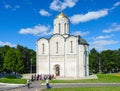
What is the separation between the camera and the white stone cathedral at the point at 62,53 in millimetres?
66000

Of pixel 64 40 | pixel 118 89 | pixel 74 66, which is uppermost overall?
pixel 64 40

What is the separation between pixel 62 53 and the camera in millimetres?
67250

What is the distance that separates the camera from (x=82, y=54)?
217 feet

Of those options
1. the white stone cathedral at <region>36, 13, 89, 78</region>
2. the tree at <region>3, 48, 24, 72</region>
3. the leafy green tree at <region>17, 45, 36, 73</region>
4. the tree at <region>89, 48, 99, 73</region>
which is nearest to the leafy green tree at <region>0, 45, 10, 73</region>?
the leafy green tree at <region>17, 45, 36, 73</region>

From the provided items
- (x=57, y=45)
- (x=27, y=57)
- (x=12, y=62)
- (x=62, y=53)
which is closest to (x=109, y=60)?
(x=27, y=57)

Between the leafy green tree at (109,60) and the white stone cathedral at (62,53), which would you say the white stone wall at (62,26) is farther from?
the leafy green tree at (109,60)

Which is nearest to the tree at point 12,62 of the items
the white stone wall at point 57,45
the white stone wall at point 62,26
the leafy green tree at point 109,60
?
the white stone wall at point 57,45

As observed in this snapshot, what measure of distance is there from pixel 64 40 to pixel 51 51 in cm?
411

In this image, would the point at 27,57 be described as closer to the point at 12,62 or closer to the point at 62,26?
the point at 12,62

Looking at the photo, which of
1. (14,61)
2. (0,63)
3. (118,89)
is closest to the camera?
(118,89)

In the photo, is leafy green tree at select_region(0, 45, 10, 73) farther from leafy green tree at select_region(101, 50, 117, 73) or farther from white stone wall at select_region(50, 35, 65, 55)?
leafy green tree at select_region(101, 50, 117, 73)

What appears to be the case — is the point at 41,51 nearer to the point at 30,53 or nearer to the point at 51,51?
the point at 51,51

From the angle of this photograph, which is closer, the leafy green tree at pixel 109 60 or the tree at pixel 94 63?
the leafy green tree at pixel 109 60

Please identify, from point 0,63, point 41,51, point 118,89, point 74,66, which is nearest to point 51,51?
point 41,51
